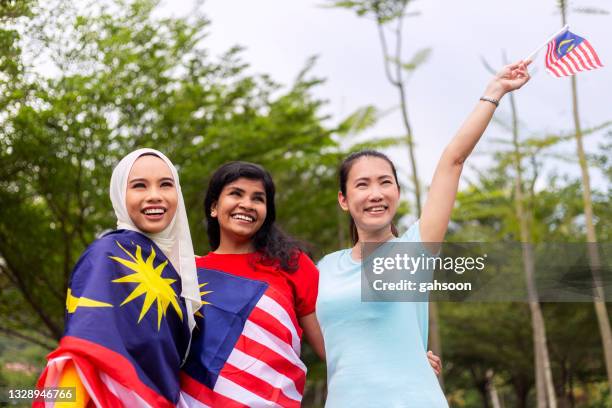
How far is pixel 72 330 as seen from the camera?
2.69 meters

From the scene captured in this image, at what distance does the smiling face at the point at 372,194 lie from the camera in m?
2.81

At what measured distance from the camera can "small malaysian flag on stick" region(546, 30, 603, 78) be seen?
325 cm

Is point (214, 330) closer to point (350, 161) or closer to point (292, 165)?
point (350, 161)

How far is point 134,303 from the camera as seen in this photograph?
2818mm

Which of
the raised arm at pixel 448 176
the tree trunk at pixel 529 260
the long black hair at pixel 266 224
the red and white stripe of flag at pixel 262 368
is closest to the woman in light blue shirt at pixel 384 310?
the raised arm at pixel 448 176

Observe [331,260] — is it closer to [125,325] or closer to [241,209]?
[241,209]

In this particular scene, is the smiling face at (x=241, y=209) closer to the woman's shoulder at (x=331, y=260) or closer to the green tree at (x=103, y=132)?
the woman's shoulder at (x=331, y=260)

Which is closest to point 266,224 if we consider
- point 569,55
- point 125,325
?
point 125,325

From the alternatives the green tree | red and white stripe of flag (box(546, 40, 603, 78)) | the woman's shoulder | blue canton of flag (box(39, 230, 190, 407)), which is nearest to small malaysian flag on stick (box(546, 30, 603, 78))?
red and white stripe of flag (box(546, 40, 603, 78))

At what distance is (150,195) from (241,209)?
493mm

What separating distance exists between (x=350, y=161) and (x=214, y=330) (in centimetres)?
97

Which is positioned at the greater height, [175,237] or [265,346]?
[175,237]

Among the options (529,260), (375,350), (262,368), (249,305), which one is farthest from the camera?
(529,260)

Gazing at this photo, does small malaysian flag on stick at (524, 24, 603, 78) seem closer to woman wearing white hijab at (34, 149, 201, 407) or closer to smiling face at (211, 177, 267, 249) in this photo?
smiling face at (211, 177, 267, 249)
